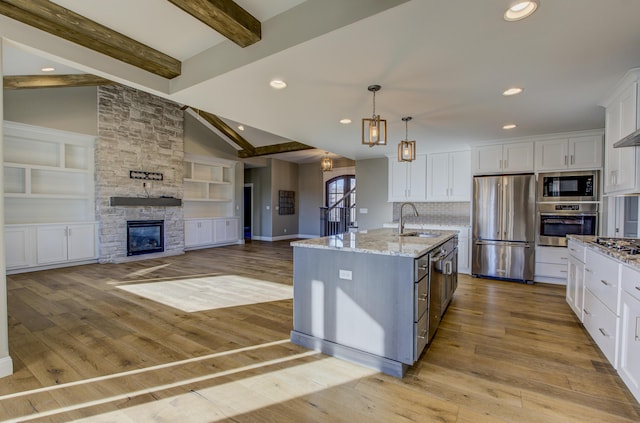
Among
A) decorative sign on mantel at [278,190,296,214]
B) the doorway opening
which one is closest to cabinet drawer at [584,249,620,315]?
decorative sign on mantel at [278,190,296,214]

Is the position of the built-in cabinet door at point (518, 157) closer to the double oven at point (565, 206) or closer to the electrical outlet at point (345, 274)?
the double oven at point (565, 206)

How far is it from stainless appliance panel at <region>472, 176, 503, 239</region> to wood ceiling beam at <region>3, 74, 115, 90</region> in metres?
6.92

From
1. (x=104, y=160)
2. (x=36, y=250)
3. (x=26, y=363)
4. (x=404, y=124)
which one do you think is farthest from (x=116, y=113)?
(x=404, y=124)

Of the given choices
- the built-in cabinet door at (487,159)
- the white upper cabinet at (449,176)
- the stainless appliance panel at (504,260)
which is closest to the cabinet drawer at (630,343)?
the stainless appliance panel at (504,260)

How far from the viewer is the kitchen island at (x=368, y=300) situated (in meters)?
2.07

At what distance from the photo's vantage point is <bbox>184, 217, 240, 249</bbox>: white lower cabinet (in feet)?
25.8

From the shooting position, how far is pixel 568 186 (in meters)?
4.48

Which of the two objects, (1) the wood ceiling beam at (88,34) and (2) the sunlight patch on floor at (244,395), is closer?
(2) the sunlight patch on floor at (244,395)

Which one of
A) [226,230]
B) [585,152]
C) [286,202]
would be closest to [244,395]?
[585,152]

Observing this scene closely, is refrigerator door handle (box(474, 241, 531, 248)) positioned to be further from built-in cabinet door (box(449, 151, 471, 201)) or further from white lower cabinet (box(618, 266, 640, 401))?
white lower cabinet (box(618, 266, 640, 401))

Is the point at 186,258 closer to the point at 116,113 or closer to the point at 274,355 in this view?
the point at 116,113

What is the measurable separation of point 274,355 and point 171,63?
2.97 metres

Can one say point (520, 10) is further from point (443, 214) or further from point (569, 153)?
point (443, 214)

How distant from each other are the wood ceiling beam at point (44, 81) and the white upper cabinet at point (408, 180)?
577 centimetres
